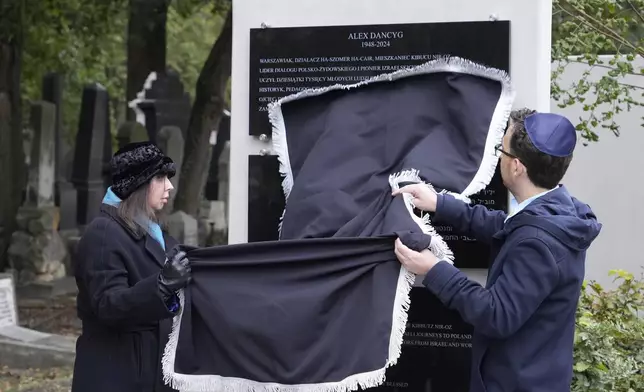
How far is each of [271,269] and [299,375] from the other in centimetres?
41

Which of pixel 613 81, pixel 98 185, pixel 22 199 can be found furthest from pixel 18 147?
pixel 613 81

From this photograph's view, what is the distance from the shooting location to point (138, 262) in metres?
3.29

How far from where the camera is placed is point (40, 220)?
514 inches

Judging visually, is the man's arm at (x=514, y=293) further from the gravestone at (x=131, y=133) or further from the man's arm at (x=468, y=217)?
the gravestone at (x=131, y=133)

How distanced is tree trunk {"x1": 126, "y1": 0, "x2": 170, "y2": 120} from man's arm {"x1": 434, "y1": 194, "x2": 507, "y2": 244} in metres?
9.71

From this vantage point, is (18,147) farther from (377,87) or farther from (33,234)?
(377,87)

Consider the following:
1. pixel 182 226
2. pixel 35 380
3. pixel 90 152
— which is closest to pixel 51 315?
pixel 182 226

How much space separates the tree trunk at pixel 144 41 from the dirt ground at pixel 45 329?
375 centimetres

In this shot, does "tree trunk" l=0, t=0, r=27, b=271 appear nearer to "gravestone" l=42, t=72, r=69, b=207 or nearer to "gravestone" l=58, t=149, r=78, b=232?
"gravestone" l=58, t=149, r=78, b=232

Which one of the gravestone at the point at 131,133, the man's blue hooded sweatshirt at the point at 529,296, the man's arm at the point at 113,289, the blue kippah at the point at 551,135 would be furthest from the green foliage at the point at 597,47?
the gravestone at the point at 131,133

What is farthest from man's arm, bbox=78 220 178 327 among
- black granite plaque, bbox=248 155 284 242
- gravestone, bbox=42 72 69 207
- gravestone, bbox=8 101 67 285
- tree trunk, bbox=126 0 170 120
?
gravestone, bbox=42 72 69 207

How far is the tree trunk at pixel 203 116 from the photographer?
40.0ft

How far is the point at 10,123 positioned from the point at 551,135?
11330 millimetres

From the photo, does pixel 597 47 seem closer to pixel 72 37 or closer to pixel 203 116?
pixel 203 116
